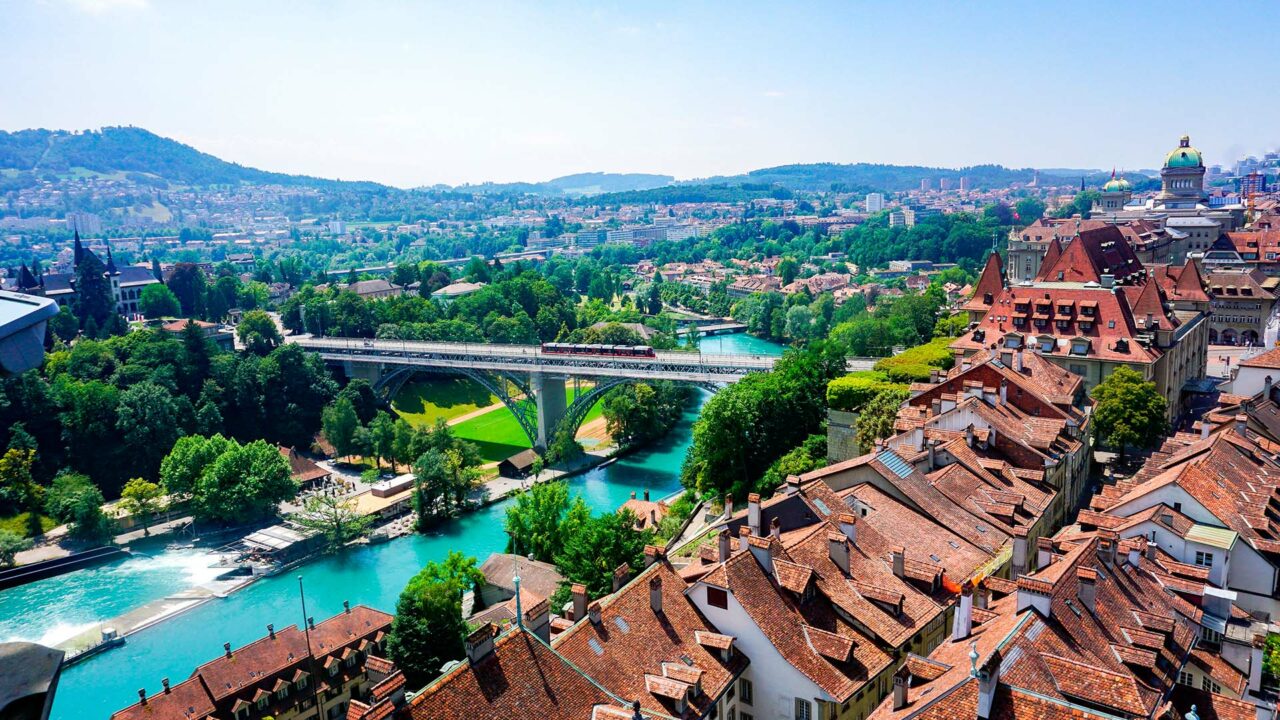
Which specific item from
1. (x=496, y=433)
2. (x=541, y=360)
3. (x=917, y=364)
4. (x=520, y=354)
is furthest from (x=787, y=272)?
(x=917, y=364)

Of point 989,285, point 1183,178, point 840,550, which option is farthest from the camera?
point 1183,178

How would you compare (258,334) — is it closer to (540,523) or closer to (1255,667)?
(540,523)

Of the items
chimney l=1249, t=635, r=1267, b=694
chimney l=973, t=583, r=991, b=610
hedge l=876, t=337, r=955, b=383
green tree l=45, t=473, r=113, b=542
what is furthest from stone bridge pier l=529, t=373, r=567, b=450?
chimney l=1249, t=635, r=1267, b=694

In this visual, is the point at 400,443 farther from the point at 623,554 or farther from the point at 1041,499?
the point at 1041,499

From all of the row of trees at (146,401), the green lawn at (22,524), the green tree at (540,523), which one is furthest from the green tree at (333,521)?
the row of trees at (146,401)

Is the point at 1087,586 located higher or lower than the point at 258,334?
higher
